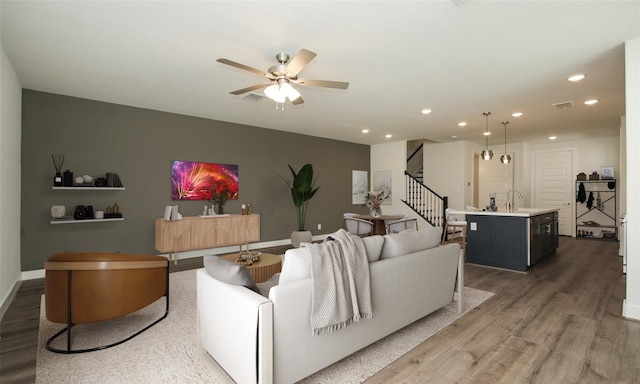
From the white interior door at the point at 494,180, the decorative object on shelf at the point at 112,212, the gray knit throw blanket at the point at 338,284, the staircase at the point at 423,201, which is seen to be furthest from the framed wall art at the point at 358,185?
the gray knit throw blanket at the point at 338,284

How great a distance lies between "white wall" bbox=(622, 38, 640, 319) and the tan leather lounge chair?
184 inches

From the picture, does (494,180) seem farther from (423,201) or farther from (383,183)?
(383,183)

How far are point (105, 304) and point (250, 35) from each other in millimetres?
2669

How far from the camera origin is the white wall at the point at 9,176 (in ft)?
11.1

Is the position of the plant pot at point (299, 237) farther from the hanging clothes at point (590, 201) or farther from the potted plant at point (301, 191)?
the hanging clothes at point (590, 201)

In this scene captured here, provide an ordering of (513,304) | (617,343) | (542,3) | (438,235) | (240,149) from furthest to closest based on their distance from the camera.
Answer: (240,149)
(513,304)
(438,235)
(617,343)
(542,3)

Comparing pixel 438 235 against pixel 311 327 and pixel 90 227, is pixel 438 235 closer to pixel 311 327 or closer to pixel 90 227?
pixel 311 327

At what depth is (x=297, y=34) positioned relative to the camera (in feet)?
9.55

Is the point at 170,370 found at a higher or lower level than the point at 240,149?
lower

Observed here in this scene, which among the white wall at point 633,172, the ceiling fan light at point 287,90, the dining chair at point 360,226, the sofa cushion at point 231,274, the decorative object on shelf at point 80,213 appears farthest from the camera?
the dining chair at point 360,226

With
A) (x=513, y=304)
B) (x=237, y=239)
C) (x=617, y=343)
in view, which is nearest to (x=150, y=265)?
(x=237, y=239)

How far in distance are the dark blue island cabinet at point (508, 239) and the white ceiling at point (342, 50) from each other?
6.27ft

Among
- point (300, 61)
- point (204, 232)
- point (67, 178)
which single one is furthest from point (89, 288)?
point (204, 232)


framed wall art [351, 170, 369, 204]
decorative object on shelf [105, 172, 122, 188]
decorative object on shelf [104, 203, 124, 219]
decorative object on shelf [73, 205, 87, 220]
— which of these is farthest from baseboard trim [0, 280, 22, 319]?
framed wall art [351, 170, 369, 204]
